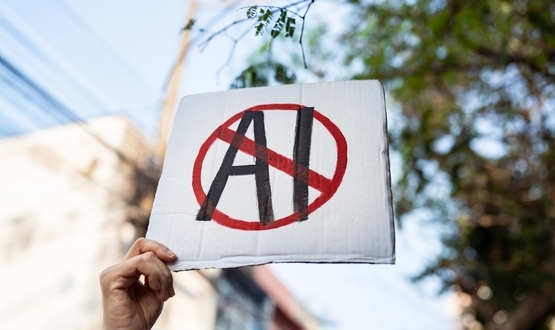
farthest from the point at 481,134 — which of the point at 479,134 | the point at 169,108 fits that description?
the point at 169,108

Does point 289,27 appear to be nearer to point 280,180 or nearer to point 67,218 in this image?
point 280,180

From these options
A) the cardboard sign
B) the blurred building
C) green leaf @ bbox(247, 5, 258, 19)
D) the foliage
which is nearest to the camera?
the cardboard sign

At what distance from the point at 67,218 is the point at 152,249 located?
5.00m

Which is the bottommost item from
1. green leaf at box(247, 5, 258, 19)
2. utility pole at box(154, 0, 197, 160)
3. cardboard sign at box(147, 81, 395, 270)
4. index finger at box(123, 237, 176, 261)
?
index finger at box(123, 237, 176, 261)

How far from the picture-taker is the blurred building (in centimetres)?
526

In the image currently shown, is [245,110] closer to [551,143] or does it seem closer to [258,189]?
[258,189]

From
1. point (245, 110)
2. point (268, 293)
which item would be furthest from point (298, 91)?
point (268, 293)

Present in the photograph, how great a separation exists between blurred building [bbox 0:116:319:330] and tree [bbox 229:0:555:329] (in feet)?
8.86

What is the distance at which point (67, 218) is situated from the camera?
5.71 m

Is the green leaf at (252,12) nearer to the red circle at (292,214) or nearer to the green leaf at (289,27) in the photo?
the green leaf at (289,27)

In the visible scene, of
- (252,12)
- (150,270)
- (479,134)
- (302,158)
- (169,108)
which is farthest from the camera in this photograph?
(169,108)

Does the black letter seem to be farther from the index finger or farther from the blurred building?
the blurred building

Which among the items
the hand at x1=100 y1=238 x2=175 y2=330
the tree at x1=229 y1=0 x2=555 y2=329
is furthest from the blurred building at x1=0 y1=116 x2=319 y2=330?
the hand at x1=100 y1=238 x2=175 y2=330

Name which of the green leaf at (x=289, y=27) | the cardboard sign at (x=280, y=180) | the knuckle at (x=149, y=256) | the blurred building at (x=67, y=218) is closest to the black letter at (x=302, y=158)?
the cardboard sign at (x=280, y=180)
